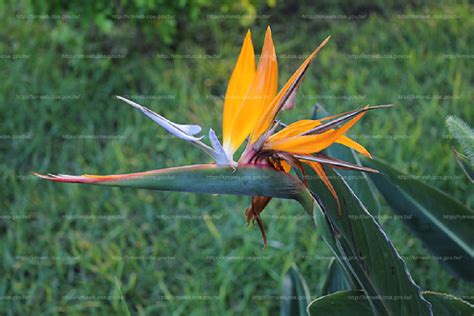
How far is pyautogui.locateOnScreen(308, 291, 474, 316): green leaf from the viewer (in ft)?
3.02

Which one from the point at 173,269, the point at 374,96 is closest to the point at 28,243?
the point at 173,269

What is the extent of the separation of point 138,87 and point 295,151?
1975 millimetres

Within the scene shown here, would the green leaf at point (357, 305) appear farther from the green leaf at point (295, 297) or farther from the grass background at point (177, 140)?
the grass background at point (177, 140)

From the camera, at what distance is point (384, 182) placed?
1362 mm

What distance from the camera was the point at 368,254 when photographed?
887 millimetres

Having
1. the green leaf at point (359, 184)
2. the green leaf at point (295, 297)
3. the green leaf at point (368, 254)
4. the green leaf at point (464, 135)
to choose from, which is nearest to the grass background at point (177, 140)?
the green leaf at point (295, 297)

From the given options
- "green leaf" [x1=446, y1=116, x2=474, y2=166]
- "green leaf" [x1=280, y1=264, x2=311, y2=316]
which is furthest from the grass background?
"green leaf" [x1=446, y1=116, x2=474, y2=166]

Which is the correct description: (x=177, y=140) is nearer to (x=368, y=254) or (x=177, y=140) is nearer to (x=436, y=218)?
(x=436, y=218)

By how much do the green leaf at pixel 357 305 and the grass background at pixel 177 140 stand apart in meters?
0.56

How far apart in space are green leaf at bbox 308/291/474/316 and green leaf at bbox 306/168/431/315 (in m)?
0.03

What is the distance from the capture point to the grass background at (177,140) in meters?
1.83

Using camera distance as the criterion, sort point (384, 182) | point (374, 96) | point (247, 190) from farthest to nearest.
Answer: point (374, 96) < point (384, 182) < point (247, 190)

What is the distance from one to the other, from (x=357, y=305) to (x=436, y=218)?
46 centimetres

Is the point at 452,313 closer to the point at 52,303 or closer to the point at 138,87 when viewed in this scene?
the point at 52,303
